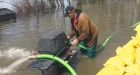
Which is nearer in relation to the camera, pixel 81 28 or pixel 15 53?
pixel 81 28

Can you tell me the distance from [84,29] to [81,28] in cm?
9

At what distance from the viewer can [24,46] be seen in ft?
42.2

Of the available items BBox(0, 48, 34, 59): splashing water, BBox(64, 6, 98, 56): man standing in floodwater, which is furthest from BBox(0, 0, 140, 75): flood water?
BBox(64, 6, 98, 56): man standing in floodwater

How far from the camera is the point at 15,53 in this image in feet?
39.2

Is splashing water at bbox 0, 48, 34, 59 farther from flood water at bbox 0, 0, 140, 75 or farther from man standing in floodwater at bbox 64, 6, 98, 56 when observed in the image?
man standing in floodwater at bbox 64, 6, 98, 56

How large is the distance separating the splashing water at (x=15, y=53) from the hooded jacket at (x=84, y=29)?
1823 millimetres

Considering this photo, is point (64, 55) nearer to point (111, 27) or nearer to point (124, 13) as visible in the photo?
point (111, 27)

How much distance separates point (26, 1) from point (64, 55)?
1360cm

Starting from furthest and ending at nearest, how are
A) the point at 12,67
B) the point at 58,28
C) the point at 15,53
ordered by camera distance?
the point at 58,28 < the point at 15,53 < the point at 12,67

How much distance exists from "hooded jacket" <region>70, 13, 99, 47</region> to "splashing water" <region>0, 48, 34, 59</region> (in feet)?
5.98

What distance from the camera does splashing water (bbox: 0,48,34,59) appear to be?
37.8ft

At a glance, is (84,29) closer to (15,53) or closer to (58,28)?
(15,53)

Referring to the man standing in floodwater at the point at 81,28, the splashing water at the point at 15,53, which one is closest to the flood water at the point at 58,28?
the splashing water at the point at 15,53

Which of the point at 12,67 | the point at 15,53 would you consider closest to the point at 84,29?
the point at 12,67
